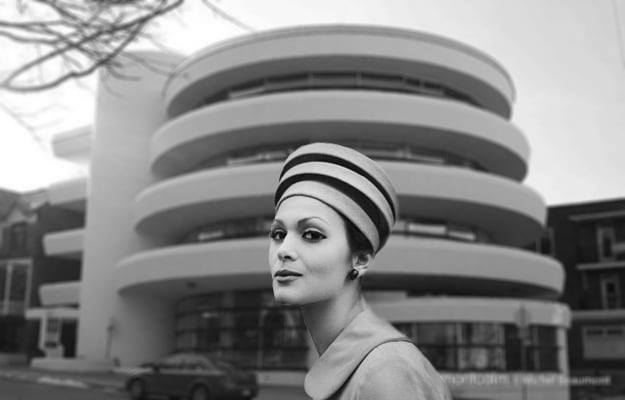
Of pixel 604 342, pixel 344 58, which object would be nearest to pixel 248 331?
pixel 344 58

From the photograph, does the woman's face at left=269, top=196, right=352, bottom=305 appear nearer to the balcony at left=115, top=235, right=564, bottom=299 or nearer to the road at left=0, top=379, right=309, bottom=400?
the road at left=0, top=379, right=309, bottom=400

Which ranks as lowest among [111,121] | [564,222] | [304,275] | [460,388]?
[460,388]

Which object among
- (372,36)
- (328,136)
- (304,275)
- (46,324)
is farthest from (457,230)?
(304,275)

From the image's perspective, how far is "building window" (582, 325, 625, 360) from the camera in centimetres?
3888

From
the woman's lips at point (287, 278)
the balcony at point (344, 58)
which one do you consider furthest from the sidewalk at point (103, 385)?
the woman's lips at point (287, 278)

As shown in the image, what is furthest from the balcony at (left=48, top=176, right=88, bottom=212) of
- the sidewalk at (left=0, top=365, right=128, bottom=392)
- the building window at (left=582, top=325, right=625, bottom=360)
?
the building window at (left=582, top=325, right=625, bottom=360)

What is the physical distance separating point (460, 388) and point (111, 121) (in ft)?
65.3

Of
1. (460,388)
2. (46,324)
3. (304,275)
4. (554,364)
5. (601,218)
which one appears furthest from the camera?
(601,218)

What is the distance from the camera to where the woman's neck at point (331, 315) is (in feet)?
5.52

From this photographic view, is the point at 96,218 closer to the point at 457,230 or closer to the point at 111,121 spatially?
the point at 111,121

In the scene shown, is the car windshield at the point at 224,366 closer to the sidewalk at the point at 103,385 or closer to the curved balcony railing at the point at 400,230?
the sidewalk at the point at 103,385

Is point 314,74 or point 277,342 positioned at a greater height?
point 314,74

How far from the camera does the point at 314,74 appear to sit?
2791 cm

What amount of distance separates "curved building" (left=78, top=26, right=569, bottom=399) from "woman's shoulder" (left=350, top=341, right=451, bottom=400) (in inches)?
837
